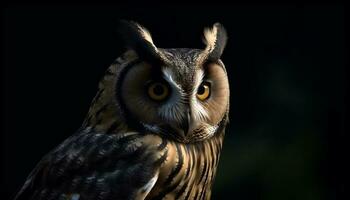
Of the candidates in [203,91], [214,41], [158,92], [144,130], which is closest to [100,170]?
[144,130]

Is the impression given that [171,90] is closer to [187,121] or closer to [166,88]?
[166,88]

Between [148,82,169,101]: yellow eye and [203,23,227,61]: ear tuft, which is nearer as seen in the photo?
[148,82,169,101]: yellow eye

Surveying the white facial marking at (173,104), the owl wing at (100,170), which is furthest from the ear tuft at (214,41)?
the owl wing at (100,170)

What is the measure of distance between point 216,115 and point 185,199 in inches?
13.2

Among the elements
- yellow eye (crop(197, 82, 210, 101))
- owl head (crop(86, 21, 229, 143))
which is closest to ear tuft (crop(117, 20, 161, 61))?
owl head (crop(86, 21, 229, 143))

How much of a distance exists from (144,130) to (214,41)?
44 centimetres

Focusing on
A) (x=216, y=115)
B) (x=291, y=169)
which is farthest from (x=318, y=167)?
(x=216, y=115)

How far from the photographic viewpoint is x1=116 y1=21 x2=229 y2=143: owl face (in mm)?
2729

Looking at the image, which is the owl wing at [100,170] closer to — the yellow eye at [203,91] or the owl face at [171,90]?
the owl face at [171,90]

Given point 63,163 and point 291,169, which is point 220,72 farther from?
point 291,169

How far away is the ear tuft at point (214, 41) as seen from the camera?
2.88m

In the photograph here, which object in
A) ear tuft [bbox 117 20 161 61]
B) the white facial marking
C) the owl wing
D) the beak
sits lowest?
the owl wing

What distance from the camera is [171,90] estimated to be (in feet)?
9.04

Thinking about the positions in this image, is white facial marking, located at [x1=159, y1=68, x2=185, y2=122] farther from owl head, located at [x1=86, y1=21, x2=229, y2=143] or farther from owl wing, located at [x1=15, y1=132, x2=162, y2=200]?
owl wing, located at [x1=15, y1=132, x2=162, y2=200]
